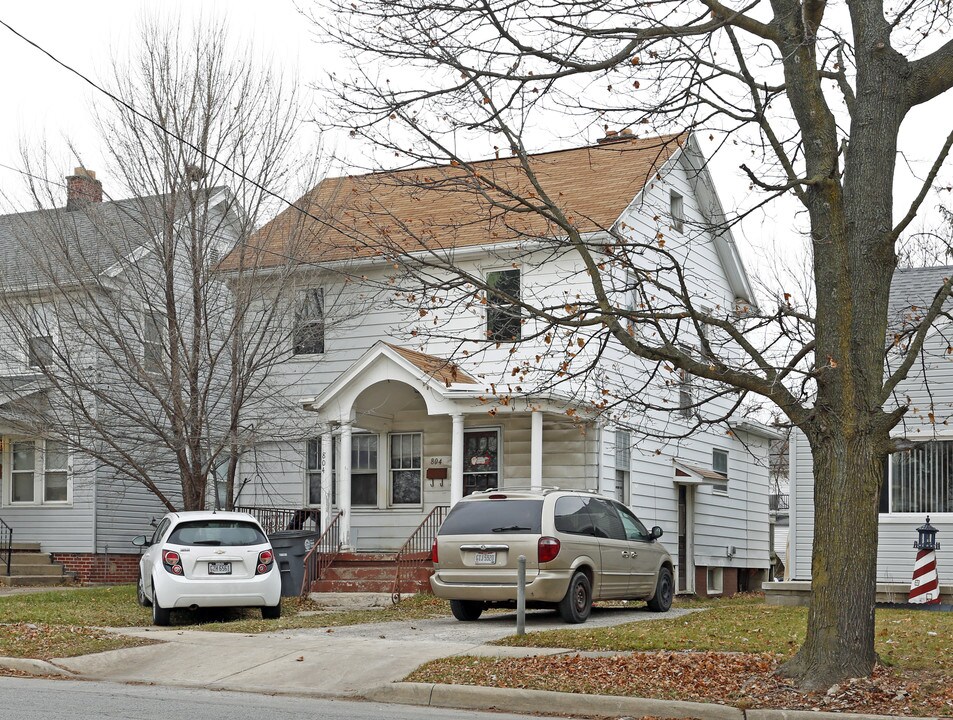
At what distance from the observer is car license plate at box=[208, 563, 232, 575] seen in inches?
616

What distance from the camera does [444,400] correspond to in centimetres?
2016

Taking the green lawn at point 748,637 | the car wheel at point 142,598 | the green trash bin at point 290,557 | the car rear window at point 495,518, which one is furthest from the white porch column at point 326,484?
the green lawn at point 748,637

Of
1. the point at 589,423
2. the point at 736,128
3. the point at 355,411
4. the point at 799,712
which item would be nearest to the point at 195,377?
the point at 355,411

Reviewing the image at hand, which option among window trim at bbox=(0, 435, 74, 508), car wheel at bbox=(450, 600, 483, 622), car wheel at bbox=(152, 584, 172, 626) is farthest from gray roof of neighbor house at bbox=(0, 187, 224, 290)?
car wheel at bbox=(450, 600, 483, 622)

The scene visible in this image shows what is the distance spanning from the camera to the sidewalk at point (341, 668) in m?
9.36

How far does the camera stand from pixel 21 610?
16.6m

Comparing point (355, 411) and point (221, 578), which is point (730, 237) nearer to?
point (355, 411)

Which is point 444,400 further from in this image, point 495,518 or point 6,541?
point 6,541

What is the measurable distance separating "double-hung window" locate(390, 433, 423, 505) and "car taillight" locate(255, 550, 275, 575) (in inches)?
279

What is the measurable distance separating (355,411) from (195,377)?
3.53 m

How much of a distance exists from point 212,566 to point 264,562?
73 cm

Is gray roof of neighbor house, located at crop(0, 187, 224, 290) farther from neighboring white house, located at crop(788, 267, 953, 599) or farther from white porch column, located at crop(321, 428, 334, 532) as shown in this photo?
neighboring white house, located at crop(788, 267, 953, 599)

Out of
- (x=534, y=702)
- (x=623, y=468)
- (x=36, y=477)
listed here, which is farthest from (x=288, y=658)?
(x=36, y=477)

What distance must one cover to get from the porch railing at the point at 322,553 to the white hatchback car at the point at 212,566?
3.90m
